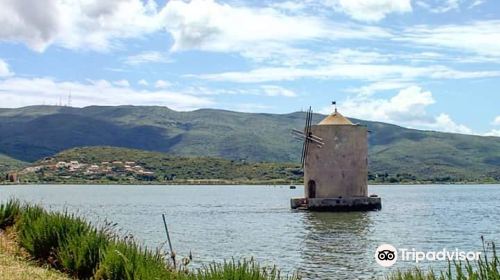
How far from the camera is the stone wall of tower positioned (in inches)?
1886

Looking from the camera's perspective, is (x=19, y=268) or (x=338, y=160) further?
(x=338, y=160)

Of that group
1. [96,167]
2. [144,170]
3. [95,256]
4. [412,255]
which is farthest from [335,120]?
[96,167]

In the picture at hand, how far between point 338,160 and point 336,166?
1.45 ft

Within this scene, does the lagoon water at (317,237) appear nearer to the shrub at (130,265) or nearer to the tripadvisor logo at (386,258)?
the tripadvisor logo at (386,258)

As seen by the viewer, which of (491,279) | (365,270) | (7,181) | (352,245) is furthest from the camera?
(7,181)

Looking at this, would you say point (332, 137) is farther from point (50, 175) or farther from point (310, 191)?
point (50, 175)

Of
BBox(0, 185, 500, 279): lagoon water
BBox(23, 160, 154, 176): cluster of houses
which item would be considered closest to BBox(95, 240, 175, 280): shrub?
BBox(0, 185, 500, 279): lagoon water

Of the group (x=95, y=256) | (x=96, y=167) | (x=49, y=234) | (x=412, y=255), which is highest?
(x=96, y=167)

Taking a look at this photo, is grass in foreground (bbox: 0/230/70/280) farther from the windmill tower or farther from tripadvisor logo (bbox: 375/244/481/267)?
the windmill tower

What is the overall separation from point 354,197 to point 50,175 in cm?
12866

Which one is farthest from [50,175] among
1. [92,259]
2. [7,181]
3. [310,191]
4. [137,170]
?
[92,259]

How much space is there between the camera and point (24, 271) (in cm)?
1203

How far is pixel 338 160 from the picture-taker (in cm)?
4794

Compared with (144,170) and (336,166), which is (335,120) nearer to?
(336,166)
